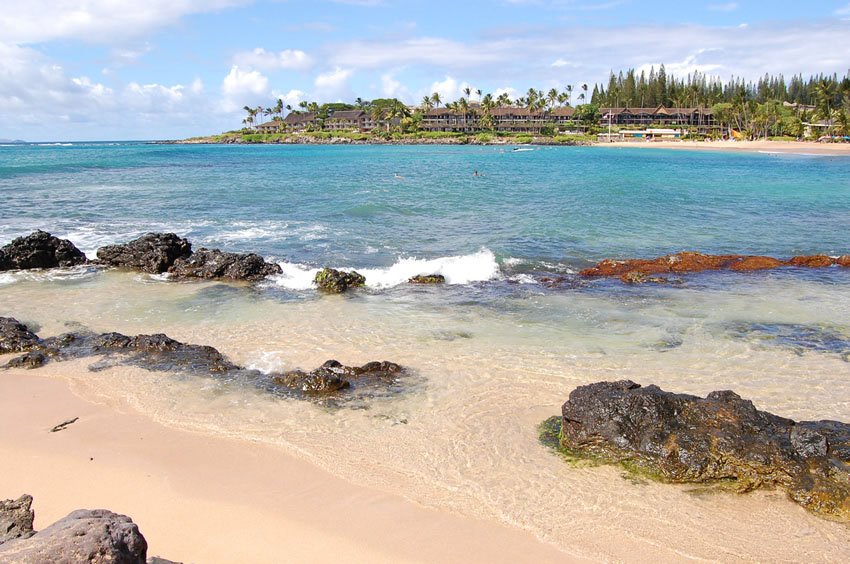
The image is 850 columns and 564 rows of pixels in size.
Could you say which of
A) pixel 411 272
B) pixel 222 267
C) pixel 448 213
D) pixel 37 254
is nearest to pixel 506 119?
pixel 448 213

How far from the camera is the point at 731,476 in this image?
7.80 metres

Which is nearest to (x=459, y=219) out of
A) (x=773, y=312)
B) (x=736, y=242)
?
(x=736, y=242)

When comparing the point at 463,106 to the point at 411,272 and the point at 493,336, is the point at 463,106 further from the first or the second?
the point at 493,336

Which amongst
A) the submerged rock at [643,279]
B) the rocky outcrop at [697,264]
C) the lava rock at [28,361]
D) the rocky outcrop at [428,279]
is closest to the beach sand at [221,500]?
the lava rock at [28,361]

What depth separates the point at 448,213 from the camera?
3381 cm

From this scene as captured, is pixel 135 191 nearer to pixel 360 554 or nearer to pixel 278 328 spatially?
pixel 278 328

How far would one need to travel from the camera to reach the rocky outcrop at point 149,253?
1972cm

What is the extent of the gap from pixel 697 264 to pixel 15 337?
19.9m

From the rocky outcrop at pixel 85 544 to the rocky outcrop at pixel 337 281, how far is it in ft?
42.6

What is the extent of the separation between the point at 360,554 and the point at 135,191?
4413 centimetres

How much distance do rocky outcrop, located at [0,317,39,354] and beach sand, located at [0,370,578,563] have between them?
357 centimetres

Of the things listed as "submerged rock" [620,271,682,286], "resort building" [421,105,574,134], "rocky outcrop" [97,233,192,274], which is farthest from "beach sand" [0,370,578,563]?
"resort building" [421,105,574,134]

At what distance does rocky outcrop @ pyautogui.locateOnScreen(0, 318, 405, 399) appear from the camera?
35.1 ft

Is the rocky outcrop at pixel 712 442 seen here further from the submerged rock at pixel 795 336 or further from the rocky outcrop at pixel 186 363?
the submerged rock at pixel 795 336
